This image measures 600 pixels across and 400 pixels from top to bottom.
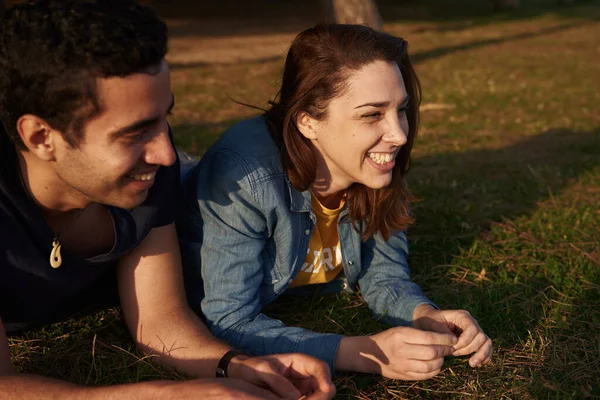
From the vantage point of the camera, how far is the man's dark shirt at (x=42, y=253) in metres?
2.58

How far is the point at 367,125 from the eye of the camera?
3.22 metres

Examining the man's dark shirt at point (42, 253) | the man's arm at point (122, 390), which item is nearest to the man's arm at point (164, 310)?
the man's dark shirt at point (42, 253)

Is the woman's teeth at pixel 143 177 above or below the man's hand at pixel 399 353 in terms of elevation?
above

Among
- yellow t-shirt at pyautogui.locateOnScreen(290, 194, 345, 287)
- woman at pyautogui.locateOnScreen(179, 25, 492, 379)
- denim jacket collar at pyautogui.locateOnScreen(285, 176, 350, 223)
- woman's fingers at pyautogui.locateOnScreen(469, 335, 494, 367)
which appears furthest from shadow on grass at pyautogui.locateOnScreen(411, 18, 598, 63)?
woman's fingers at pyautogui.locateOnScreen(469, 335, 494, 367)

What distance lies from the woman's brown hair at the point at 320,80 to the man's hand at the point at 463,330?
0.60 metres

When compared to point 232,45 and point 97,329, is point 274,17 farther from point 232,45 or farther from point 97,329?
point 97,329

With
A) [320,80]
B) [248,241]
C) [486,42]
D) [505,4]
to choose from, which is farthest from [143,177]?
[505,4]

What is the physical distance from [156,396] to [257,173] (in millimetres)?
1119

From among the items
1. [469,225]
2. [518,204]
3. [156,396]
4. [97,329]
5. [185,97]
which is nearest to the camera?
[156,396]

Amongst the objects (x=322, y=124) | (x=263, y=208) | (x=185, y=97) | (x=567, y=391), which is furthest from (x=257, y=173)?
(x=185, y=97)

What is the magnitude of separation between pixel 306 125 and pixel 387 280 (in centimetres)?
91

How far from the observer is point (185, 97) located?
9688 mm

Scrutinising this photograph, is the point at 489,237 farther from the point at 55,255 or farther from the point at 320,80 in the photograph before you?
the point at 55,255

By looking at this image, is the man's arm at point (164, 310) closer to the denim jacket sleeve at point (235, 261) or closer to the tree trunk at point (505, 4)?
the denim jacket sleeve at point (235, 261)
